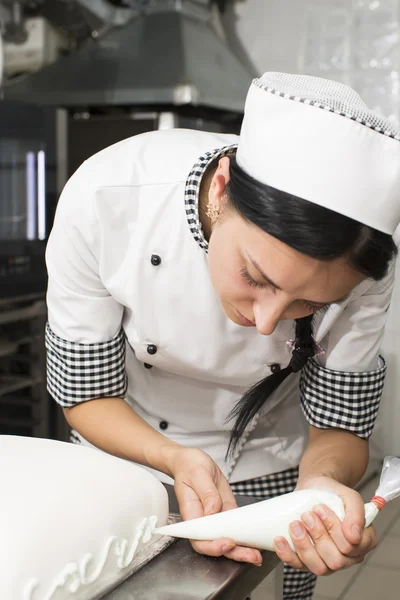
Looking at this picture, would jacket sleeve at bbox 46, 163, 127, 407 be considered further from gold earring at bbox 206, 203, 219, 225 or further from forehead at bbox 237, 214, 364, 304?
forehead at bbox 237, 214, 364, 304

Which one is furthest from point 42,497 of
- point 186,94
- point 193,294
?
point 186,94

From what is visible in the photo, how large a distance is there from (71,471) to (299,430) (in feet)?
2.53

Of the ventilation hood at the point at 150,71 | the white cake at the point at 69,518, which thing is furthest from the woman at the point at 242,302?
the ventilation hood at the point at 150,71

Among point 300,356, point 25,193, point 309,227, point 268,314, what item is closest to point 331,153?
point 309,227

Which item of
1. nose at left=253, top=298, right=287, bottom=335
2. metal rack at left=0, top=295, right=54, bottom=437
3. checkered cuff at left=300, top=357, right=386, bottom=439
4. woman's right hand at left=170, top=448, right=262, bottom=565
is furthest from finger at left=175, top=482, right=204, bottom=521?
metal rack at left=0, top=295, right=54, bottom=437

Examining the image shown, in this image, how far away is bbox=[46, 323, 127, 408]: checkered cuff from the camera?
1308 millimetres

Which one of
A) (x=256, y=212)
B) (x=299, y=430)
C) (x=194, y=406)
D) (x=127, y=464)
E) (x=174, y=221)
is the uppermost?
(x=256, y=212)

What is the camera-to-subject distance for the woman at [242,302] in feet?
3.16

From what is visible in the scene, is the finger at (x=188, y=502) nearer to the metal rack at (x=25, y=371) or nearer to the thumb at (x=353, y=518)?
the thumb at (x=353, y=518)

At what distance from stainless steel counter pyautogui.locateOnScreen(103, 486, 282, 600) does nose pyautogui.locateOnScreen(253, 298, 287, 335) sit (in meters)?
0.29

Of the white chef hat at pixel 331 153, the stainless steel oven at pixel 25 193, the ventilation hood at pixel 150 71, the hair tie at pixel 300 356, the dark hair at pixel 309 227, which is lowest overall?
the stainless steel oven at pixel 25 193

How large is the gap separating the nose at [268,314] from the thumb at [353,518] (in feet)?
0.80

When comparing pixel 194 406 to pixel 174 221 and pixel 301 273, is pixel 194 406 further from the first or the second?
pixel 301 273

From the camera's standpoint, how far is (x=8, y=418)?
273cm
